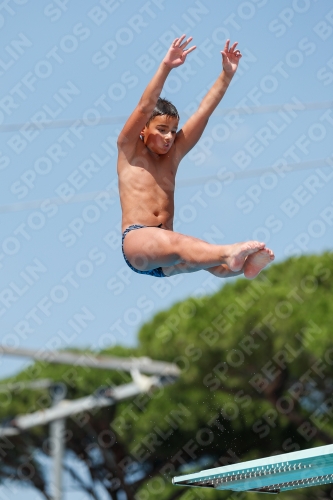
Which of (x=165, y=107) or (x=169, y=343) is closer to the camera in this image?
(x=165, y=107)

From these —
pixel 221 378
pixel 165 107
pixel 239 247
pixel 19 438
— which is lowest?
pixel 19 438

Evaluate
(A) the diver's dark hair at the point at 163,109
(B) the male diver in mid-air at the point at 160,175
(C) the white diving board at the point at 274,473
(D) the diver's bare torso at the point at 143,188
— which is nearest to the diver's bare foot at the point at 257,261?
(B) the male diver in mid-air at the point at 160,175

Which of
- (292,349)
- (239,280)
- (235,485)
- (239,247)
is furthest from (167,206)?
(239,280)

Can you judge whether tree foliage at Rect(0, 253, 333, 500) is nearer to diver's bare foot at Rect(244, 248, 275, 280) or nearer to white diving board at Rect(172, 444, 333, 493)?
white diving board at Rect(172, 444, 333, 493)

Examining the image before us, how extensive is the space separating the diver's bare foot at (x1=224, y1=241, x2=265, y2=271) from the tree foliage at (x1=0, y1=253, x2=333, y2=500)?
12035mm

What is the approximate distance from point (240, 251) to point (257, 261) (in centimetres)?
21

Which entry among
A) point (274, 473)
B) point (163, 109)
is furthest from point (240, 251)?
point (274, 473)

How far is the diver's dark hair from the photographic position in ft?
17.5

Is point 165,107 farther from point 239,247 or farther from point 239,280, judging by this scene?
point 239,280

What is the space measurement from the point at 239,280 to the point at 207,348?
1992mm

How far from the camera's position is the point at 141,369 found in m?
11.6

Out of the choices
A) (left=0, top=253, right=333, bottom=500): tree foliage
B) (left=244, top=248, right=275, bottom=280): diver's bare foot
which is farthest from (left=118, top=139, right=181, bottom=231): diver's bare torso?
(left=0, top=253, right=333, bottom=500): tree foliage

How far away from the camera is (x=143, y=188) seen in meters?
5.36

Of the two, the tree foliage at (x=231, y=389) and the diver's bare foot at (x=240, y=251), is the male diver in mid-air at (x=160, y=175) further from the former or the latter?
the tree foliage at (x=231, y=389)
